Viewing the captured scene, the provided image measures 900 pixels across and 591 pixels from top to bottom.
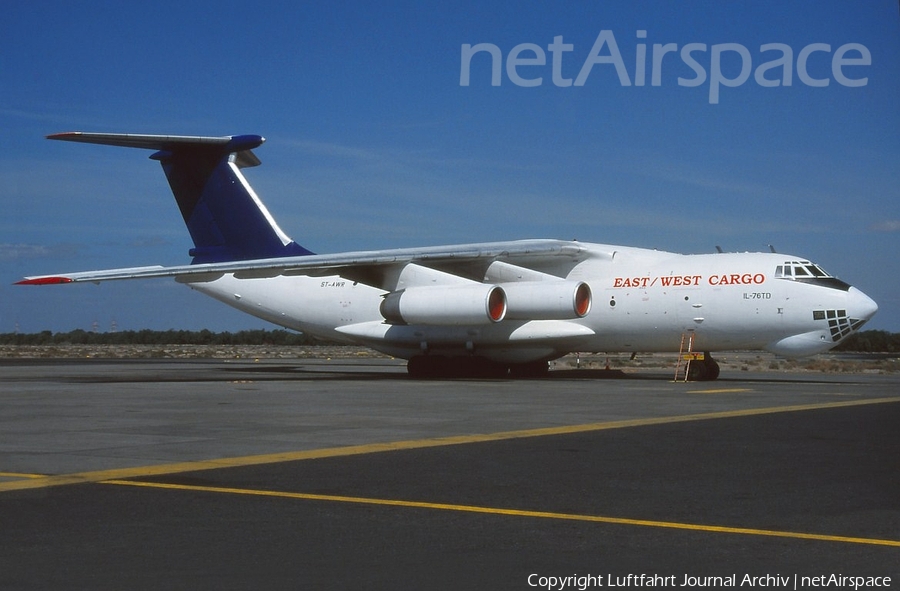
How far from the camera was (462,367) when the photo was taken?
28625 millimetres

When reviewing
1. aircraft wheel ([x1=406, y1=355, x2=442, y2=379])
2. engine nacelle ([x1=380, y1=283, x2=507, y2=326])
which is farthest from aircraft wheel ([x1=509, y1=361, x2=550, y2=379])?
engine nacelle ([x1=380, y1=283, x2=507, y2=326])

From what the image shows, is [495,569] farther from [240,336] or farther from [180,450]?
[240,336]

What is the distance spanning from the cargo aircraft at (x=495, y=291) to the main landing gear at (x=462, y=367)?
4 centimetres

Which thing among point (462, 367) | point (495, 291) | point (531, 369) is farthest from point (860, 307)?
point (462, 367)

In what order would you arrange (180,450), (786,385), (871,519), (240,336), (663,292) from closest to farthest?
(871,519), (180,450), (786,385), (663,292), (240,336)

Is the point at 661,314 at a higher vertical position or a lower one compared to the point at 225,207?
lower

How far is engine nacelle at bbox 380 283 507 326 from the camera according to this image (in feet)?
82.4

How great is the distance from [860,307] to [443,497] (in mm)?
18605

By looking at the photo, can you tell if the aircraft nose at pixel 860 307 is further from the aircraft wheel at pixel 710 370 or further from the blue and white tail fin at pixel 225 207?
the blue and white tail fin at pixel 225 207

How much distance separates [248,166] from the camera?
31922 millimetres

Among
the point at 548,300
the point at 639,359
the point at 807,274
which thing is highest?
the point at 807,274

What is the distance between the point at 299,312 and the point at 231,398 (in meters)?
12.7

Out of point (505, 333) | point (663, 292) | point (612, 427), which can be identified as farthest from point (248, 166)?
point (612, 427)

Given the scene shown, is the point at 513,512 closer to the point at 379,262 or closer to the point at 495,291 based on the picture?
the point at 495,291
